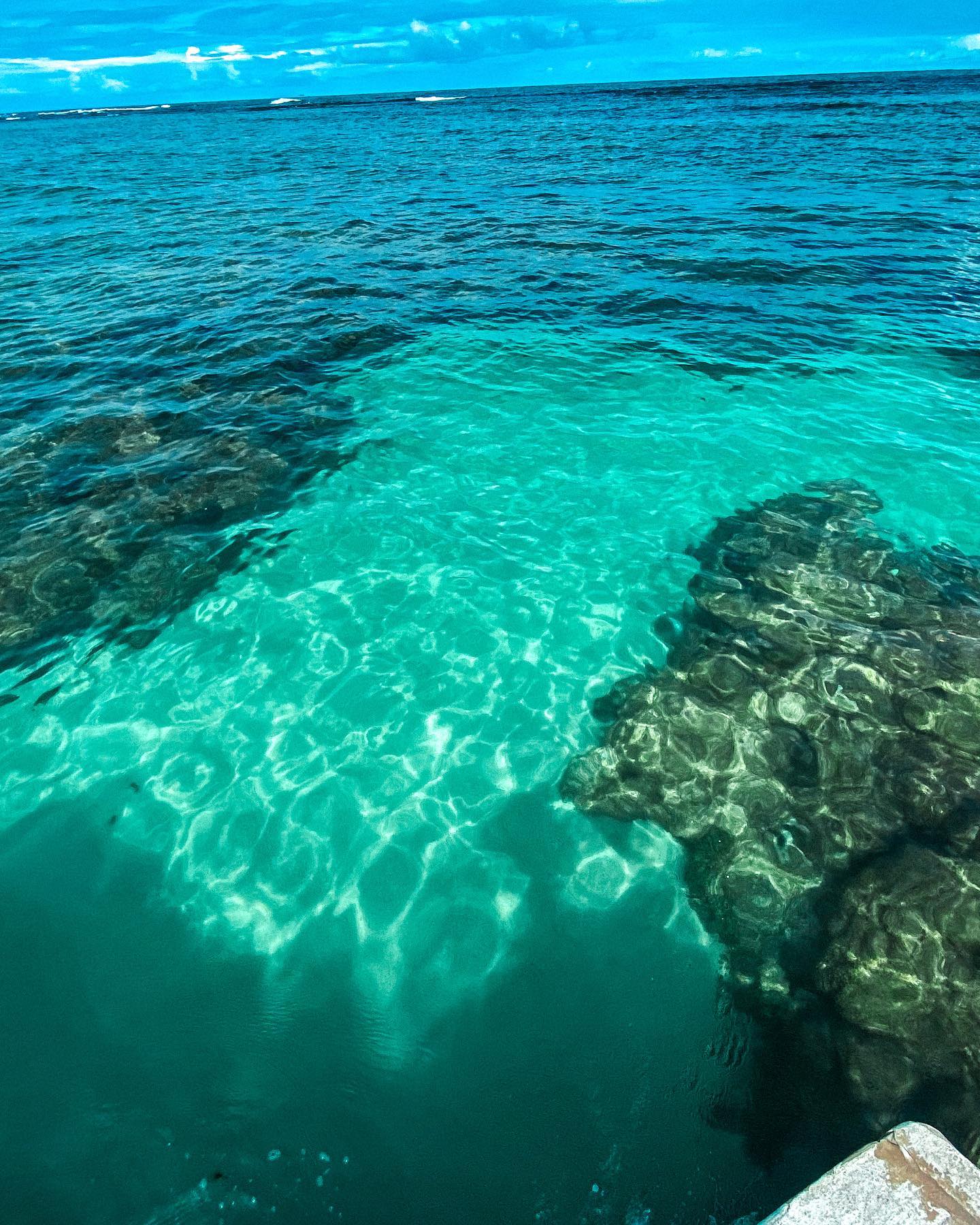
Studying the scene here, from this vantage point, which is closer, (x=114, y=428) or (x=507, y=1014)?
(x=507, y=1014)

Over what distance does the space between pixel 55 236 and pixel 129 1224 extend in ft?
130

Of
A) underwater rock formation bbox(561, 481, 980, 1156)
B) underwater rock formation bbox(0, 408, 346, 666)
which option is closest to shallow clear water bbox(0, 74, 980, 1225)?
underwater rock formation bbox(0, 408, 346, 666)

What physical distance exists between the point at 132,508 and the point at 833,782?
12.7 metres

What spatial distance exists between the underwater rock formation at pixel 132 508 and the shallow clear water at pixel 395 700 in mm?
105

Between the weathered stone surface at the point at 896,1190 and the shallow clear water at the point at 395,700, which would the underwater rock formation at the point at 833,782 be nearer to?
the shallow clear water at the point at 395,700

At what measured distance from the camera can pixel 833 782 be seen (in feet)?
27.3

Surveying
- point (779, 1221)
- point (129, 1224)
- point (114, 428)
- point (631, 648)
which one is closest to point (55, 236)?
point (114, 428)

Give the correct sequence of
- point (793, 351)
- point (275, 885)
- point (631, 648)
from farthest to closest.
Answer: point (793, 351)
point (631, 648)
point (275, 885)

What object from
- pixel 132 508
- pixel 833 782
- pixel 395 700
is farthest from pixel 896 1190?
pixel 132 508

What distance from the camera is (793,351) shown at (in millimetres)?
19141

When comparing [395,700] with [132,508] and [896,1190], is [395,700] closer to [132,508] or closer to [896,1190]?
[896,1190]

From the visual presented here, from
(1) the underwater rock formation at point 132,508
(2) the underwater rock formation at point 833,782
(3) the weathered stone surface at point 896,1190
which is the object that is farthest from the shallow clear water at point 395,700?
(3) the weathered stone surface at point 896,1190

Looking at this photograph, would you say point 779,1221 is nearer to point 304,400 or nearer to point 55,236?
point 304,400

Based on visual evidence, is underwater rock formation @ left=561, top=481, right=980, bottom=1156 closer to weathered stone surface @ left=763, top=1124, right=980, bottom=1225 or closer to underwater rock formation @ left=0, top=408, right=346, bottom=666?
weathered stone surface @ left=763, top=1124, right=980, bottom=1225
